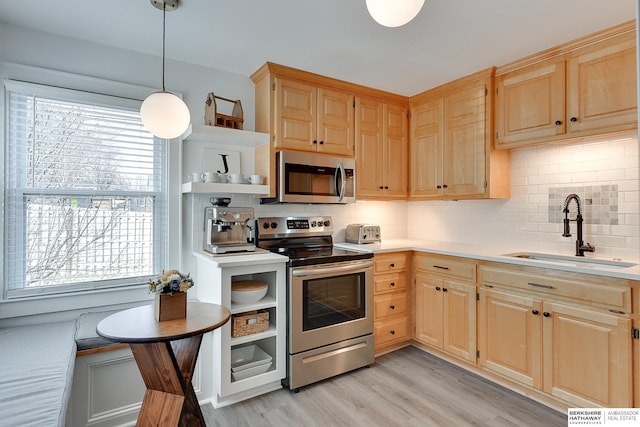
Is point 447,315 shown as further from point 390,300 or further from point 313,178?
point 313,178

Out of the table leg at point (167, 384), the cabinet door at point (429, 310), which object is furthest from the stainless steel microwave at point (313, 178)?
the table leg at point (167, 384)

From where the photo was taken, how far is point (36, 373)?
4.79ft

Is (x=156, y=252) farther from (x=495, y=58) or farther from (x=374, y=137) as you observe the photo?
(x=495, y=58)

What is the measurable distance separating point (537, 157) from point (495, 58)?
0.88 meters

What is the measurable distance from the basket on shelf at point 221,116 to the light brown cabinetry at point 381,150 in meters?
1.13

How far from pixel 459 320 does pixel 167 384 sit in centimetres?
217

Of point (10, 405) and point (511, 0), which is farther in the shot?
point (511, 0)

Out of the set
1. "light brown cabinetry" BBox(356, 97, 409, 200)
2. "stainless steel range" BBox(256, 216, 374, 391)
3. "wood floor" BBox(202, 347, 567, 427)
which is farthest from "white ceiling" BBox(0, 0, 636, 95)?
"wood floor" BBox(202, 347, 567, 427)

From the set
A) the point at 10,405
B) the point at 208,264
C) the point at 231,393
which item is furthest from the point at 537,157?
the point at 10,405

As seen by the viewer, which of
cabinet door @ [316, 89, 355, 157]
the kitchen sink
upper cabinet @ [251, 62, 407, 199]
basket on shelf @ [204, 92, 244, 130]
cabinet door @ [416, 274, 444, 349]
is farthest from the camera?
cabinet door @ [316, 89, 355, 157]

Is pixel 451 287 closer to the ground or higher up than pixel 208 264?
closer to the ground

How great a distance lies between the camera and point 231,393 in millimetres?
2277

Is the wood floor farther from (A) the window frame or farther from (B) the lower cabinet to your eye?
(A) the window frame

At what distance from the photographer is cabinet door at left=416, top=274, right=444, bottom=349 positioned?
9.58ft
